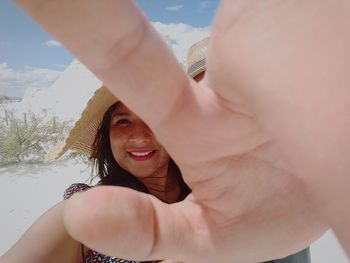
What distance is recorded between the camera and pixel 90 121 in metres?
1.09

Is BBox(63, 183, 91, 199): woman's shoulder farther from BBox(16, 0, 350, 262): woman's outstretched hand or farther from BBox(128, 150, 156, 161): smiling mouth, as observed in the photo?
BBox(16, 0, 350, 262): woman's outstretched hand

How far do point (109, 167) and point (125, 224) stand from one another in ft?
2.82

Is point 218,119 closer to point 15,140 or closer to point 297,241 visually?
point 297,241

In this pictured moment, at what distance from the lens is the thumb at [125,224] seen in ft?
1.13

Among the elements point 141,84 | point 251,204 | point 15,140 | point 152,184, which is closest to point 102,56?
point 141,84

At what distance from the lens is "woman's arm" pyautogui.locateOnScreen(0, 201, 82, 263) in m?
0.87

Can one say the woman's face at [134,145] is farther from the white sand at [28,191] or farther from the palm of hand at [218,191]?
the white sand at [28,191]

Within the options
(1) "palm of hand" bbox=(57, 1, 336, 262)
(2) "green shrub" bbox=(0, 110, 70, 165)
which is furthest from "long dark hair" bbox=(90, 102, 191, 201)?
(2) "green shrub" bbox=(0, 110, 70, 165)

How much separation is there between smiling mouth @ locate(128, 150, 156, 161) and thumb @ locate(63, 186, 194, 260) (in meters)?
0.63

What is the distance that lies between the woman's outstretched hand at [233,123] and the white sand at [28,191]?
2835mm

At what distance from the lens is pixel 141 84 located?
1.05 ft

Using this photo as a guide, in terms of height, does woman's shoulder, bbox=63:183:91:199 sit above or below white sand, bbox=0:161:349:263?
above

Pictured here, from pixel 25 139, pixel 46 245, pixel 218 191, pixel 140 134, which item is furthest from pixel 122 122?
pixel 25 139

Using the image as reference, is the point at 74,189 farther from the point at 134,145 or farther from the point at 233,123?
the point at 233,123
